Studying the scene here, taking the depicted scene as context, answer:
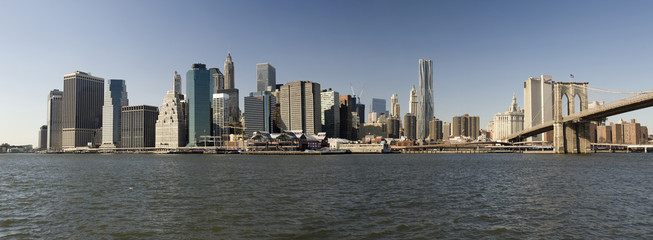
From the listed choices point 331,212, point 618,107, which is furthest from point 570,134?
point 331,212

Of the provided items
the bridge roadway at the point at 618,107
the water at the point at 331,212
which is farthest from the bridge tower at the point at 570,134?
the water at the point at 331,212

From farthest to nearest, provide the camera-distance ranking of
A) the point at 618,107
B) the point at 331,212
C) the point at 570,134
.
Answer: the point at 570,134 → the point at 618,107 → the point at 331,212

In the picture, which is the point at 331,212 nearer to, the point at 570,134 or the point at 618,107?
the point at 618,107

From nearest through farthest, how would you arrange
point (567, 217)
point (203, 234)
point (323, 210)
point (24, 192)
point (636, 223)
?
1. point (203, 234)
2. point (636, 223)
3. point (567, 217)
4. point (323, 210)
5. point (24, 192)

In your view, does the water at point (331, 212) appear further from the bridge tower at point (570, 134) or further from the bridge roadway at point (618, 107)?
the bridge tower at point (570, 134)

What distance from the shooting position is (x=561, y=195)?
2970 cm

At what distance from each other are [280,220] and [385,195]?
1136cm

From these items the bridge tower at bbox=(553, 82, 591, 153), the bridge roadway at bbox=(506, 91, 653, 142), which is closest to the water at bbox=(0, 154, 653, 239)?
the bridge roadway at bbox=(506, 91, 653, 142)

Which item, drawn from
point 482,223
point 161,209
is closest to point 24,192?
point 161,209

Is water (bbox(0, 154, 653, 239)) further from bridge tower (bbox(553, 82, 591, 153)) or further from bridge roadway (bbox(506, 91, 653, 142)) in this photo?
bridge tower (bbox(553, 82, 591, 153))

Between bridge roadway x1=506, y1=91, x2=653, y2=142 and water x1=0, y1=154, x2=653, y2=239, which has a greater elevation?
bridge roadway x1=506, y1=91, x2=653, y2=142

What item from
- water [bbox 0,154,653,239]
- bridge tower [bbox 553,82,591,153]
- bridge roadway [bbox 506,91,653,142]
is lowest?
water [bbox 0,154,653,239]

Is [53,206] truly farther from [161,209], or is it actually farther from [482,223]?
[482,223]

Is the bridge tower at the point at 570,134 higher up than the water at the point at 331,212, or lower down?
higher up
